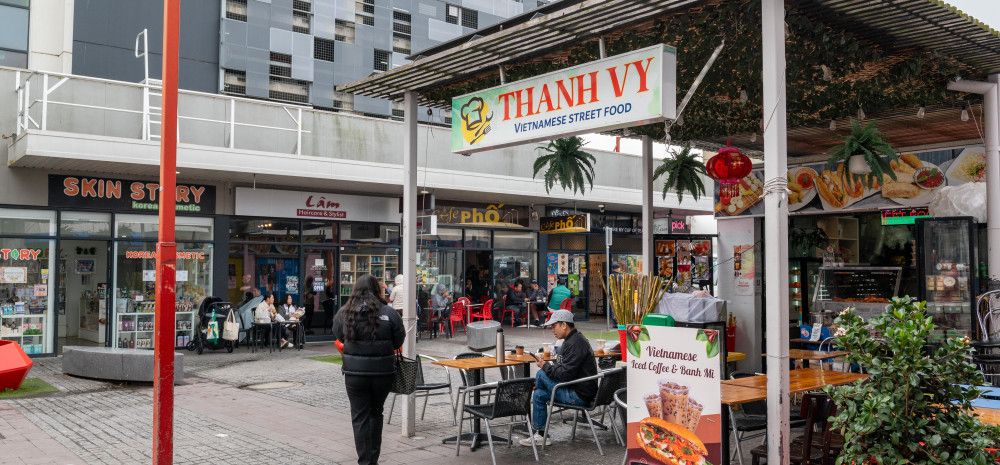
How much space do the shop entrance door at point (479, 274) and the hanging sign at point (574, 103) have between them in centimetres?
1409

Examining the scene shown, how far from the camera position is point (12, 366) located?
10.6m

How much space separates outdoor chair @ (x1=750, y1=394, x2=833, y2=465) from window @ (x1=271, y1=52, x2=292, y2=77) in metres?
25.3

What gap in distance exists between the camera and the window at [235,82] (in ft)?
85.4

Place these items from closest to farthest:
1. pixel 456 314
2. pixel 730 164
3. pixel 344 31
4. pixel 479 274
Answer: pixel 730 164, pixel 456 314, pixel 479 274, pixel 344 31

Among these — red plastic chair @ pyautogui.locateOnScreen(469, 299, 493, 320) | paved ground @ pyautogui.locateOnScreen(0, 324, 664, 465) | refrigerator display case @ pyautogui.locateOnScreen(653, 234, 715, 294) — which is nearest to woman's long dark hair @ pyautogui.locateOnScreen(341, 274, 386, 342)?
paved ground @ pyautogui.locateOnScreen(0, 324, 664, 465)

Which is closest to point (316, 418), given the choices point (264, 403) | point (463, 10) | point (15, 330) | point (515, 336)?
point (264, 403)

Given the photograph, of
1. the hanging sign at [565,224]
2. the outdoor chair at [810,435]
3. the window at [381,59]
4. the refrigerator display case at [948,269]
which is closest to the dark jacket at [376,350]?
the outdoor chair at [810,435]

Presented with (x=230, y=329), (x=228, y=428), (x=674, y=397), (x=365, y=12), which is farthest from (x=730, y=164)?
(x=365, y=12)

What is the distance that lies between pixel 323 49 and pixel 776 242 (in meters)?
26.6

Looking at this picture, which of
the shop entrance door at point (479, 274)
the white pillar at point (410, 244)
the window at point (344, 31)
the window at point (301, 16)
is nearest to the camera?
the white pillar at point (410, 244)

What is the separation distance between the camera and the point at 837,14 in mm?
5730

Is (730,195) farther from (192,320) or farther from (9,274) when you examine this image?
(9,274)

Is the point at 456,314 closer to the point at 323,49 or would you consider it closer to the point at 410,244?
the point at 410,244

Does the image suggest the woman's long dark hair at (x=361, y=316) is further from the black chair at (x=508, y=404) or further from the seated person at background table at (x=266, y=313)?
the seated person at background table at (x=266, y=313)
